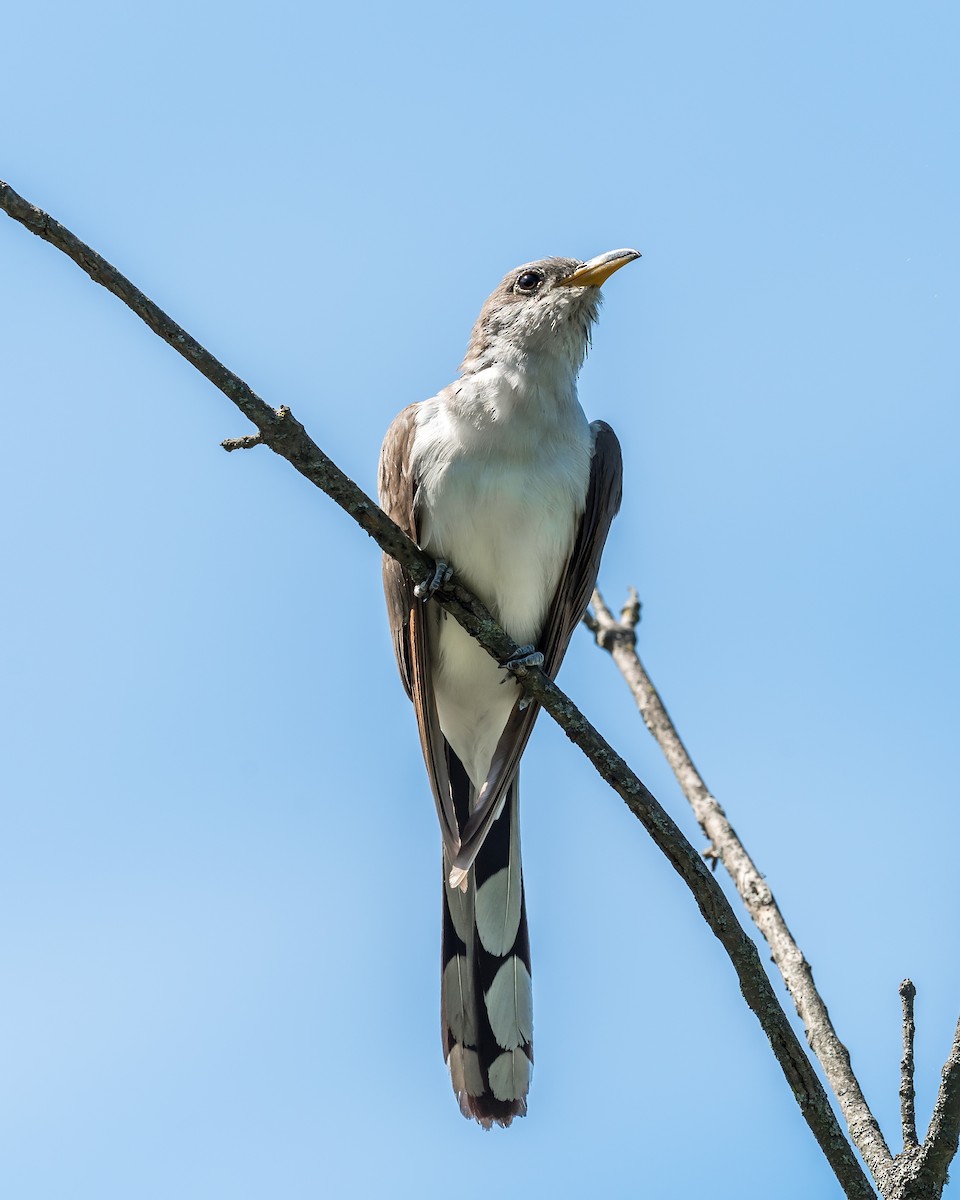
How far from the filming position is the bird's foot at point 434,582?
4.25 m

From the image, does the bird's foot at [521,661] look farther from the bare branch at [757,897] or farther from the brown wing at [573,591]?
the bare branch at [757,897]

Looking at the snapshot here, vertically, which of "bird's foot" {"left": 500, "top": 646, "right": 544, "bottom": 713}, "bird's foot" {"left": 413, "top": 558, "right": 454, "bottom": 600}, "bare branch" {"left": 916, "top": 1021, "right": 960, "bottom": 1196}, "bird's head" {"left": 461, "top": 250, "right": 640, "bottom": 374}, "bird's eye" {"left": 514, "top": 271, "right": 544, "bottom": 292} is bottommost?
"bare branch" {"left": 916, "top": 1021, "right": 960, "bottom": 1196}

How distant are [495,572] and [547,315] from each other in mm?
1143

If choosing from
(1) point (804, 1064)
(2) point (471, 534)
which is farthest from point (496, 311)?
(1) point (804, 1064)

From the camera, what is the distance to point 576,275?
5191 millimetres

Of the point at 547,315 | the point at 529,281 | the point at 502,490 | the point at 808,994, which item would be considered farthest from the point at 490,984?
the point at 529,281

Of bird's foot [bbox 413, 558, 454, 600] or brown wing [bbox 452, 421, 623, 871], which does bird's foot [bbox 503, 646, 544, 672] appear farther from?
brown wing [bbox 452, 421, 623, 871]

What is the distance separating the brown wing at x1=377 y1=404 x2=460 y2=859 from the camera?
15.9ft

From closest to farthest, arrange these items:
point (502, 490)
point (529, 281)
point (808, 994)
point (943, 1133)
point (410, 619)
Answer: point (943, 1133) → point (808, 994) → point (502, 490) → point (410, 619) → point (529, 281)

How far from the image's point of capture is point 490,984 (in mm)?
4797

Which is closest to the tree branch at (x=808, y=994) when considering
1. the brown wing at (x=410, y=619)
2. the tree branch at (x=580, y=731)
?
the tree branch at (x=580, y=731)

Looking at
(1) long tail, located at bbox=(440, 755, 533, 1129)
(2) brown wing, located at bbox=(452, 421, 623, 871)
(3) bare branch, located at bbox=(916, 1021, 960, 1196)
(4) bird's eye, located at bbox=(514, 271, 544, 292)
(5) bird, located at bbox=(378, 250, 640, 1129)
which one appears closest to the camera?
(3) bare branch, located at bbox=(916, 1021, 960, 1196)

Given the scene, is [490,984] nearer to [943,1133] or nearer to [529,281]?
[943,1133]

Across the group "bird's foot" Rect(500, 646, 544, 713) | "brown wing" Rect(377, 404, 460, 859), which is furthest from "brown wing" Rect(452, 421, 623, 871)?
"bird's foot" Rect(500, 646, 544, 713)
